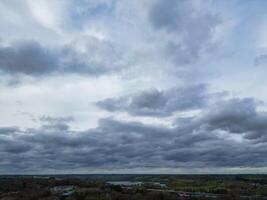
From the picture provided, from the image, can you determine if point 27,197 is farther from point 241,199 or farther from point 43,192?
point 241,199

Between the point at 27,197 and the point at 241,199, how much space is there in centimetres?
6022

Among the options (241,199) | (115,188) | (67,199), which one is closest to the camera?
(67,199)

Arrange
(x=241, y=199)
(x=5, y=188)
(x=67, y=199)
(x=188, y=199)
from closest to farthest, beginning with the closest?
(x=67, y=199), (x=188, y=199), (x=241, y=199), (x=5, y=188)

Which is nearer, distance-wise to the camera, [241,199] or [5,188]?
[241,199]

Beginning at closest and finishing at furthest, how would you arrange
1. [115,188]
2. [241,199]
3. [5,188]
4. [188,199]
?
[188,199], [241,199], [115,188], [5,188]

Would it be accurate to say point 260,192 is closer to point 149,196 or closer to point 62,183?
point 149,196

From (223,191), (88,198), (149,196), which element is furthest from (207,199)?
(223,191)

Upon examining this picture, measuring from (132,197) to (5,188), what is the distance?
63662 mm

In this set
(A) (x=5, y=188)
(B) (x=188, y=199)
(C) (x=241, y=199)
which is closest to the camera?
(B) (x=188, y=199)

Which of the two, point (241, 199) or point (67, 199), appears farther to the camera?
point (241, 199)

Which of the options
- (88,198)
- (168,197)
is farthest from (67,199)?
(168,197)

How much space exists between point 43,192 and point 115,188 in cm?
2702

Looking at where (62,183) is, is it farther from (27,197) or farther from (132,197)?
(132,197)

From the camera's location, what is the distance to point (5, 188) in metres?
144
